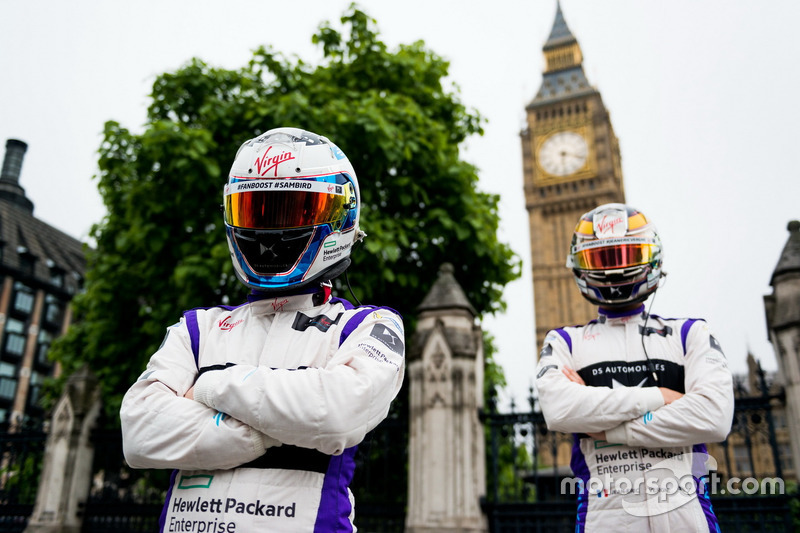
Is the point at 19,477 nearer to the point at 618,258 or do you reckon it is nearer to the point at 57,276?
the point at 618,258

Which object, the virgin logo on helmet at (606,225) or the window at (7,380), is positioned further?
the window at (7,380)

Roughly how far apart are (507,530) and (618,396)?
189 inches

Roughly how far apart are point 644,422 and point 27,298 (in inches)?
1993

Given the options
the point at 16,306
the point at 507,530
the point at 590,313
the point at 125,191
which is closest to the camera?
the point at 507,530

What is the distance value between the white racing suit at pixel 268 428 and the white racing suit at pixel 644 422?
51.6 inches

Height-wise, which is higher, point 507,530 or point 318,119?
point 318,119

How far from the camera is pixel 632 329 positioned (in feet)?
11.8

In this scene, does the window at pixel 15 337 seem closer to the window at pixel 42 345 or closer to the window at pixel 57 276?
the window at pixel 42 345

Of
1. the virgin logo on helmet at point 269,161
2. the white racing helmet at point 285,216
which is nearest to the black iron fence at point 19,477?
the white racing helmet at point 285,216

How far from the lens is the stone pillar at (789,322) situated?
260 inches

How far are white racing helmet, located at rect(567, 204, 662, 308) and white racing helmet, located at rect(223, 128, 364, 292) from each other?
6.03 ft

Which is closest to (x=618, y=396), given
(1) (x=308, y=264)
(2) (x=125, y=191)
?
(1) (x=308, y=264)

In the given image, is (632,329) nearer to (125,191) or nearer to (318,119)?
(318,119)

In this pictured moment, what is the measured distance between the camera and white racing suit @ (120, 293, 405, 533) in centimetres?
200
